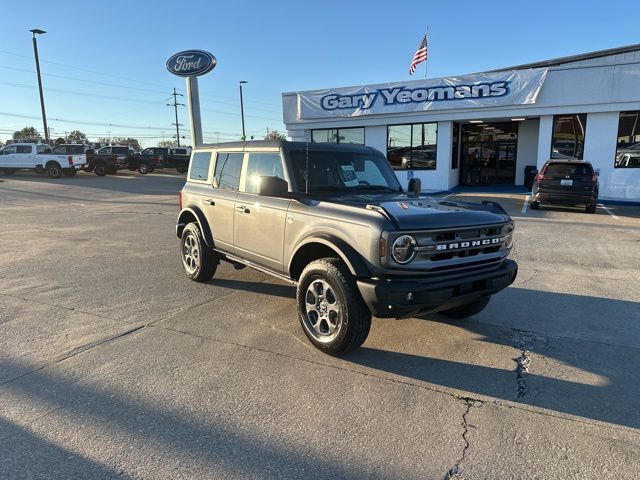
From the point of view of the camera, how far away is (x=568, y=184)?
1344 centimetres

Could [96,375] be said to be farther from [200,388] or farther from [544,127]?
[544,127]

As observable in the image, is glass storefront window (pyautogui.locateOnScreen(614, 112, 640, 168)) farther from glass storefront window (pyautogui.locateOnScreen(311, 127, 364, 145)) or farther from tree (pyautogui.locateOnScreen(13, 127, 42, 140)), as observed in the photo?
tree (pyautogui.locateOnScreen(13, 127, 42, 140))

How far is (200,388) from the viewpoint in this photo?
362 cm

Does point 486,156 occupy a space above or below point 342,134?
below

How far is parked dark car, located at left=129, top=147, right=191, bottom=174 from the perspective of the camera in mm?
36375

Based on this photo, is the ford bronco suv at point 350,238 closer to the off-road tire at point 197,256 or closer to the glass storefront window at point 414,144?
the off-road tire at point 197,256

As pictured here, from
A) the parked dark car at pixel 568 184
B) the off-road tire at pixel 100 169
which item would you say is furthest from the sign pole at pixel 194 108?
the off-road tire at pixel 100 169

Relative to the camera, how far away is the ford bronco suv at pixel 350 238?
3.76 meters

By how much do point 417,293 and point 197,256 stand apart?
3734 mm

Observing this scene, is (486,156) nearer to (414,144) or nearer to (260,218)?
(414,144)

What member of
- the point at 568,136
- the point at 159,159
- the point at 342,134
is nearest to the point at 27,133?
the point at 159,159

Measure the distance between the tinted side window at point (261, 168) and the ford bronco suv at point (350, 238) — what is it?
12 millimetres

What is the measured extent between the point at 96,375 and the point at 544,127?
61.7 feet

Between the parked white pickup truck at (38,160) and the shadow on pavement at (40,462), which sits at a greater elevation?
the parked white pickup truck at (38,160)
